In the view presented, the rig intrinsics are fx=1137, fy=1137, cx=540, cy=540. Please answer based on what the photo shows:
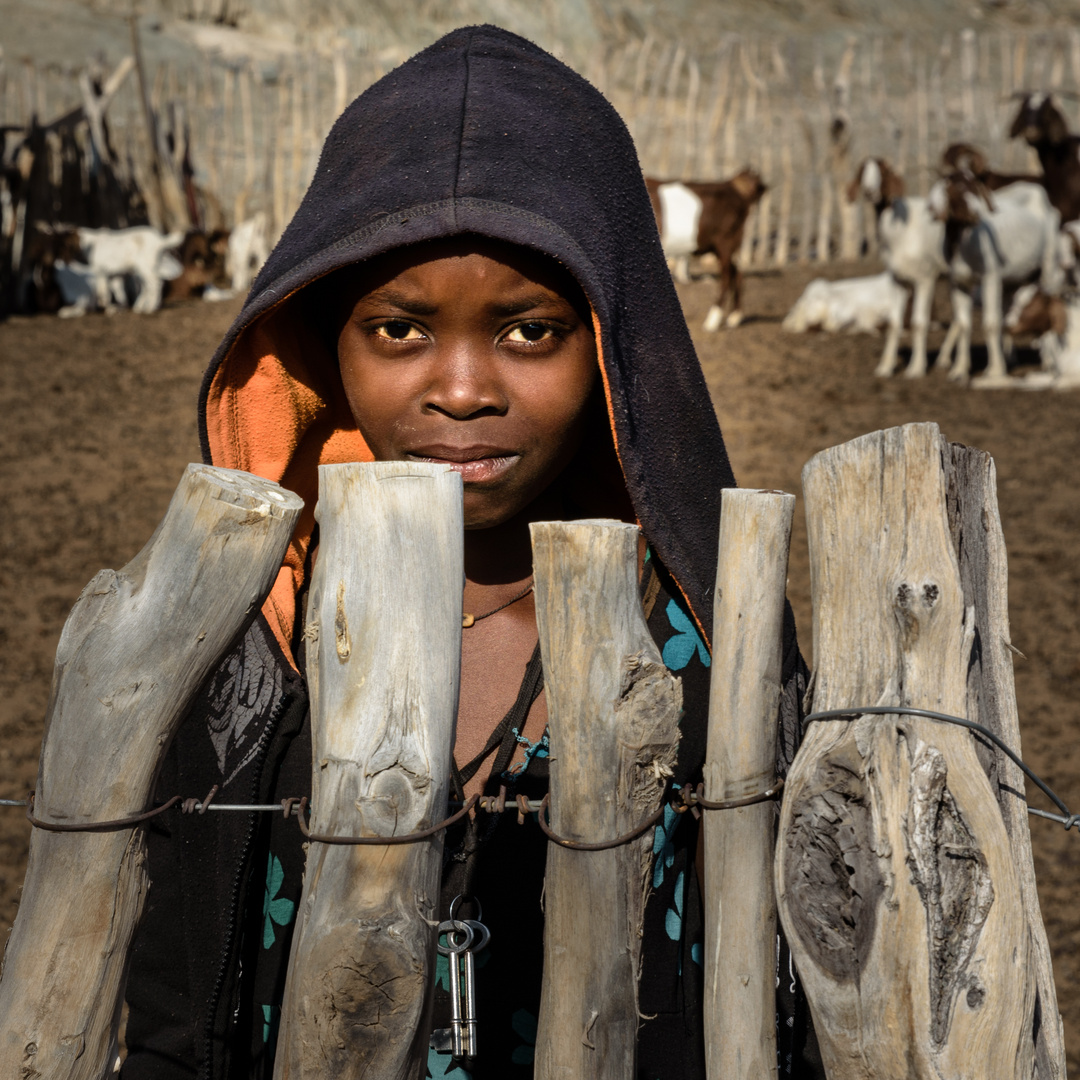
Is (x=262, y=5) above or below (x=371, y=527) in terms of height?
above

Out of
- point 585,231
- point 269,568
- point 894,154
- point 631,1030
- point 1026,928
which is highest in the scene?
point 894,154

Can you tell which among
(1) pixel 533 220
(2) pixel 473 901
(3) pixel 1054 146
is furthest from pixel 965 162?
(2) pixel 473 901

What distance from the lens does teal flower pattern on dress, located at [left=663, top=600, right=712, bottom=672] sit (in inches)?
65.1

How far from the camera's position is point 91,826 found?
111cm

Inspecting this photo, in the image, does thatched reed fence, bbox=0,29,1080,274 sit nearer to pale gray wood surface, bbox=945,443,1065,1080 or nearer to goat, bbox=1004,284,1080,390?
goat, bbox=1004,284,1080,390

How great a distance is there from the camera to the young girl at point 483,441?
1.50 metres

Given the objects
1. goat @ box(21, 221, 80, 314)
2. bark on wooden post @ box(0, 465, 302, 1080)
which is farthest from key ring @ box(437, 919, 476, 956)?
goat @ box(21, 221, 80, 314)

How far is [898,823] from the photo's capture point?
1.06 metres

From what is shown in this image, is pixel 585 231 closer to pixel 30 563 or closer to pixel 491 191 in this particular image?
pixel 491 191

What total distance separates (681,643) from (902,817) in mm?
628

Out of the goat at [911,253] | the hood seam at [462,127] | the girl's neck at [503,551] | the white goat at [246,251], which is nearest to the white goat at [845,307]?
the goat at [911,253]

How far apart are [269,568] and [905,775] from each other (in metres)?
0.64

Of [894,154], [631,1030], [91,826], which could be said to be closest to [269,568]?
[91,826]

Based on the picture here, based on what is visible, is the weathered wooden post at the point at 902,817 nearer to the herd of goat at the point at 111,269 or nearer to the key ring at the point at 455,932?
the key ring at the point at 455,932
